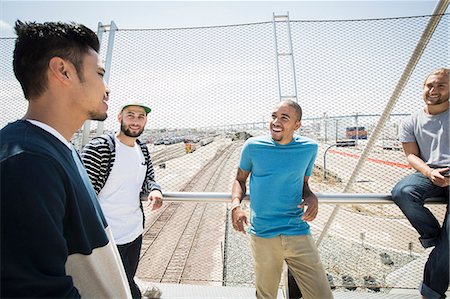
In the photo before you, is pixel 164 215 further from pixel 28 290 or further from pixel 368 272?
pixel 28 290

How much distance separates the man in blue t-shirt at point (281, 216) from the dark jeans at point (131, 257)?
83cm

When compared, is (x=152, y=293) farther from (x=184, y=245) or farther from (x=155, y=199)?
(x=184, y=245)

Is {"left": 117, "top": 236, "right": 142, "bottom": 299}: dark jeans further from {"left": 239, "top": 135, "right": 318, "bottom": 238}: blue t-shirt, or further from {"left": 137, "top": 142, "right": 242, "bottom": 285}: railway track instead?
{"left": 137, "top": 142, "right": 242, "bottom": 285}: railway track

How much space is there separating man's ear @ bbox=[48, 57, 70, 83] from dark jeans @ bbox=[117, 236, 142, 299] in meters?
1.34

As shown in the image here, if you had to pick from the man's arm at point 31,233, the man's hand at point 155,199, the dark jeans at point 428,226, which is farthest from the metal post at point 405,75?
the man's arm at point 31,233

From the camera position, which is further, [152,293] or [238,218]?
[152,293]

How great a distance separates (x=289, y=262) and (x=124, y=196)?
1.38 meters

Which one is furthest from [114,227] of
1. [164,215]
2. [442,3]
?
[164,215]

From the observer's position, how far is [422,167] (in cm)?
172

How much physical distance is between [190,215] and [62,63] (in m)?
15.0

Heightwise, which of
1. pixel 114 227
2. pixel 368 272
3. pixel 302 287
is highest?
pixel 114 227

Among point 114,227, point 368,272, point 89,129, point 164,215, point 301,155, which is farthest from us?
point 164,215

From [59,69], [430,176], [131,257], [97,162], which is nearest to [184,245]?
[131,257]

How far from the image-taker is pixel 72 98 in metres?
0.93
